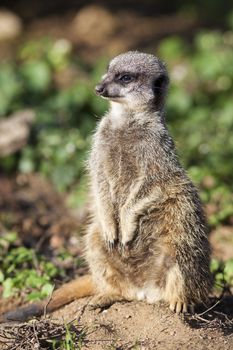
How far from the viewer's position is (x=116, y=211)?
14.0 feet

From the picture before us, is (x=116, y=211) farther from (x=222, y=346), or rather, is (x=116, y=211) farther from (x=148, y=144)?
(x=222, y=346)

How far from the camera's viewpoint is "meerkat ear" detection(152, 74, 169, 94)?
14.1 feet

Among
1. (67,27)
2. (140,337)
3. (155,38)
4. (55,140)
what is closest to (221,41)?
(155,38)

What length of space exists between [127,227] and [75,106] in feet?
12.1

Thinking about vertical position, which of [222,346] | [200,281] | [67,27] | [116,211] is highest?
[67,27]

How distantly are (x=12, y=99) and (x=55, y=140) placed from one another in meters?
1.06

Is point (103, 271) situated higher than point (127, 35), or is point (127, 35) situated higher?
point (127, 35)

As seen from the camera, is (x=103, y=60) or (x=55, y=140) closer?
(x=55, y=140)

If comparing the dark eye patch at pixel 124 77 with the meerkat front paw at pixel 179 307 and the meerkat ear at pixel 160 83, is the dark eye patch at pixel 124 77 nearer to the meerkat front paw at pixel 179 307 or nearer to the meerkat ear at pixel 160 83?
the meerkat ear at pixel 160 83

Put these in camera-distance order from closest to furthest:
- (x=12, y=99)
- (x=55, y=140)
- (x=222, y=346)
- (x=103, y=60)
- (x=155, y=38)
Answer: (x=222, y=346) → (x=55, y=140) → (x=12, y=99) → (x=103, y=60) → (x=155, y=38)

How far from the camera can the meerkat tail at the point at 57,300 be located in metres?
4.23

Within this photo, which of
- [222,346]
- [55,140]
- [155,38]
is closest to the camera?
[222,346]

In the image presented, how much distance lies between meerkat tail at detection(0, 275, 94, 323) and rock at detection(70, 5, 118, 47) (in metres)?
5.62

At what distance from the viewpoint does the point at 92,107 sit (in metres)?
7.80
